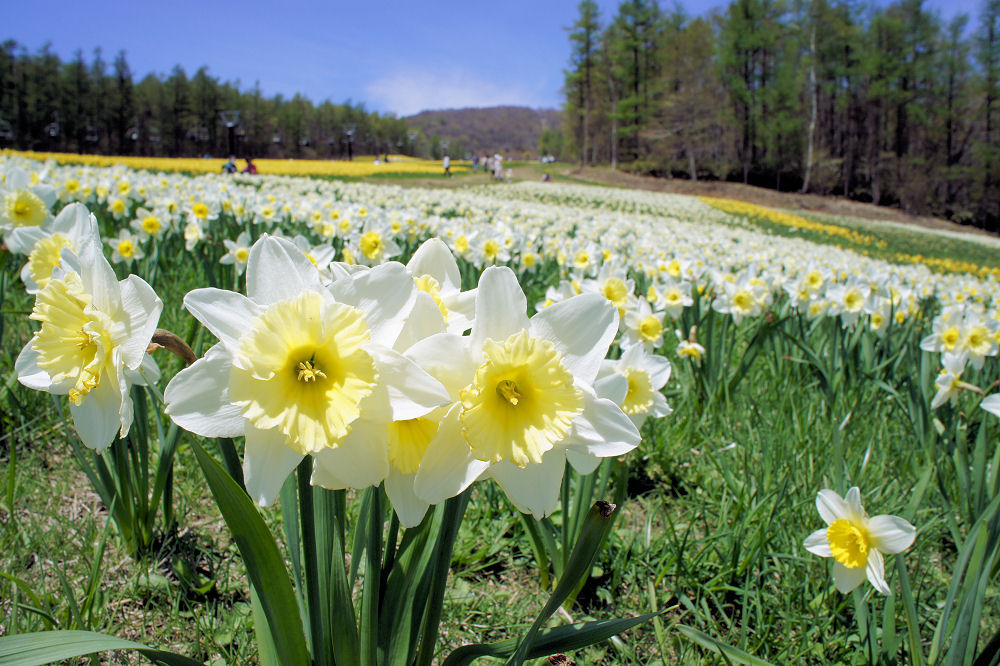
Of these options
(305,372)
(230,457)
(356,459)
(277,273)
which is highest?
(277,273)

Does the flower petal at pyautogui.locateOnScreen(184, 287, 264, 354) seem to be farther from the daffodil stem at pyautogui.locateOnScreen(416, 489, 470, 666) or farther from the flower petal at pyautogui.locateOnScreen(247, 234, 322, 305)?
the daffodil stem at pyautogui.locateOnScreen(416, 489, 470, 666)

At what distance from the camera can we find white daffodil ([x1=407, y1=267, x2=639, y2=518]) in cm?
66

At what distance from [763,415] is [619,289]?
1047 millimetres

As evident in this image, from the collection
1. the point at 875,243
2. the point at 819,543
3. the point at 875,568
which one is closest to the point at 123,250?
the point at 819,543

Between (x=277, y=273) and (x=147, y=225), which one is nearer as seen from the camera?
(x=277, y=273)

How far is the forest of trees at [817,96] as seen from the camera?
111 ft

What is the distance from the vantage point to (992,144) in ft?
108

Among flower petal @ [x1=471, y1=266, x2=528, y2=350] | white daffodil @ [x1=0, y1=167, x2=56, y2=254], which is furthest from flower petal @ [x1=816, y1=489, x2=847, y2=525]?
white daffodil @ [x1=0, y1=167, x2=56, y2=254]

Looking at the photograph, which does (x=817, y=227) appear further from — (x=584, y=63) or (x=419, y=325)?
(x=584, y=63)

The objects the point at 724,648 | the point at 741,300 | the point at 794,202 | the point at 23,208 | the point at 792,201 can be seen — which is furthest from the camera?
the point at 792,201

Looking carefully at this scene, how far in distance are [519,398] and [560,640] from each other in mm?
537

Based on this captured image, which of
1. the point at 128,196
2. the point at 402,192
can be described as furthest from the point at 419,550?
the point at 402,192

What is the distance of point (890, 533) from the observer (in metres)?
1.22

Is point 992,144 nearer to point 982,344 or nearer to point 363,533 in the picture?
point 982,344
